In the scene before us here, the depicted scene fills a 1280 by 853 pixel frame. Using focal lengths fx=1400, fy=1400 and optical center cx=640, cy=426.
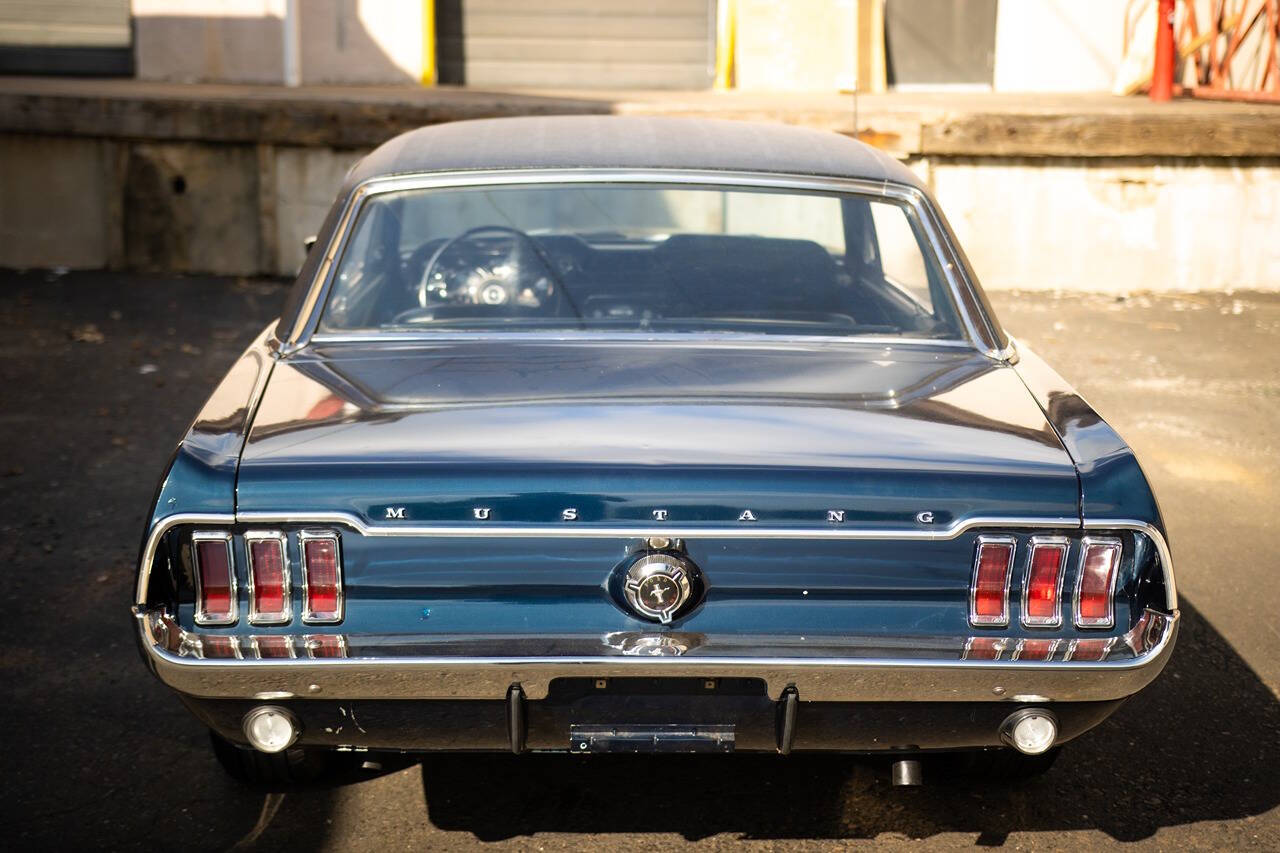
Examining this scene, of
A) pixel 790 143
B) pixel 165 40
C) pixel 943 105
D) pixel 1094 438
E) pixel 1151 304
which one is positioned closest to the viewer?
pixel 1094 438

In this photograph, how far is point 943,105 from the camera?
10359 millimetres

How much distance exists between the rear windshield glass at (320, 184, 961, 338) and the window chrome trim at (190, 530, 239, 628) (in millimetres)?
873

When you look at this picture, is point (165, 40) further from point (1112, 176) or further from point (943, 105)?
point (1112, 176)

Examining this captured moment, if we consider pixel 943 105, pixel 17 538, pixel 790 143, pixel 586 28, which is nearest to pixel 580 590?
pixel 790 143

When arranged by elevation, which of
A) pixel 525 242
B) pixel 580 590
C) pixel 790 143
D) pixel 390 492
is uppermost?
pixel 790 143

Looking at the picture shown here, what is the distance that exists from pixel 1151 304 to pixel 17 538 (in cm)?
699

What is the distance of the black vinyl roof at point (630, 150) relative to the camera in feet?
11.3

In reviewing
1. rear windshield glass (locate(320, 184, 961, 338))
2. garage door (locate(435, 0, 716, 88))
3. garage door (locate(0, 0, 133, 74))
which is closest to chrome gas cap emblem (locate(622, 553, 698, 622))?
rear windshield glass (locate(320, 184, 961, 338))

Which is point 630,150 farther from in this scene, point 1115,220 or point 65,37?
point 65,37

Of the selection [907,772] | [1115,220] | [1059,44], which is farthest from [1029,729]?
[1059,44]

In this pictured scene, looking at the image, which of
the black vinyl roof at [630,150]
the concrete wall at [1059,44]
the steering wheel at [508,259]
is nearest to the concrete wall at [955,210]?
the concrete wall at [1059,44]

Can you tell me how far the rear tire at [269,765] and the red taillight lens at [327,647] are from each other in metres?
0.63

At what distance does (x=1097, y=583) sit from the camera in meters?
2.51

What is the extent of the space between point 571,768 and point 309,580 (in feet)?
3.36
